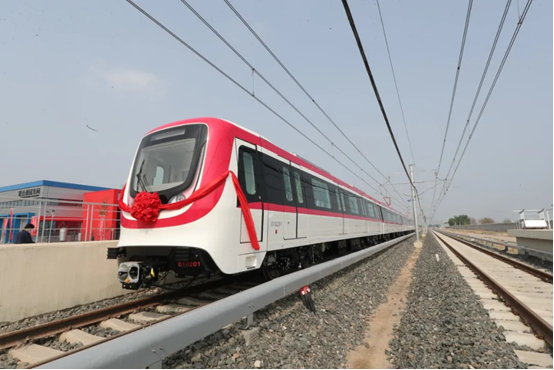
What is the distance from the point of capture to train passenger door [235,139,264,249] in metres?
5.83

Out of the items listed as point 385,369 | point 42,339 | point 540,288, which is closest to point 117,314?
point 42,339

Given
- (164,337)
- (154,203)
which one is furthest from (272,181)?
(164,337)

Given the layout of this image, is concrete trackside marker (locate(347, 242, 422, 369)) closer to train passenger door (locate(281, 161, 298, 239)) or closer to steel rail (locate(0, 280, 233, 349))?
train passenger door (locate(281, 161, 298, 239))

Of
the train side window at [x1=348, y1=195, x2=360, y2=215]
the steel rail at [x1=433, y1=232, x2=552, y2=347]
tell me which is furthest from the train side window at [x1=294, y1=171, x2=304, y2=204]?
the train side window at [x1=348, y1=195, x2=360, y2=215]

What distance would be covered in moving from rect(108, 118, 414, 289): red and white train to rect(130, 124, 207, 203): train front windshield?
17mm

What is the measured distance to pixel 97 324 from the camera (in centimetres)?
489

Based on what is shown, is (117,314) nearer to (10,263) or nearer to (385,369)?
(10,263)

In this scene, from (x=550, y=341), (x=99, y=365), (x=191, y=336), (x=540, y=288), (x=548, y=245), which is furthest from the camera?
(x=548, y=245)

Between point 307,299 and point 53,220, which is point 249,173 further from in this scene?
point 53,220

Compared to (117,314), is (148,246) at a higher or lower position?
higher

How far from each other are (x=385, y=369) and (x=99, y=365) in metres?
3.05

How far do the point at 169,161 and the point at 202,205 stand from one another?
52.4 inches

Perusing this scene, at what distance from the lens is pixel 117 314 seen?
5188 mm

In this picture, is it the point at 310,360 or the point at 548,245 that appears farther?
the point at 548,245
